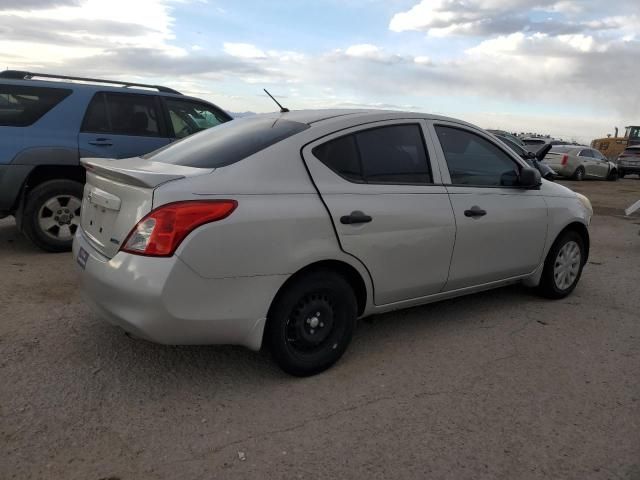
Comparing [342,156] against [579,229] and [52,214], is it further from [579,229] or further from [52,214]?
[52,214]

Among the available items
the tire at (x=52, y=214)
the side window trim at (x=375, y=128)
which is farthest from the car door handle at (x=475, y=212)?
the tire at (x=52, y=214)

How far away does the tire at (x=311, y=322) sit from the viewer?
3195 mm

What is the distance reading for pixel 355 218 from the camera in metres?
3.39

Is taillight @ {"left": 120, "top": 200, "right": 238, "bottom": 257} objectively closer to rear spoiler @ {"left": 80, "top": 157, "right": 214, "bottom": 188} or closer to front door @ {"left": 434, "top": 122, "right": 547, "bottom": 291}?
rear spoiler @ {"left": 80, "top": 157, "right": 214, "bottom": 188}

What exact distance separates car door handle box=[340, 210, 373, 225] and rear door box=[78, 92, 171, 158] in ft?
12.0

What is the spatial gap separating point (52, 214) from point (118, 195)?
3195 millimetres

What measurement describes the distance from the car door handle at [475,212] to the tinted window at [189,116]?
375 centimetres

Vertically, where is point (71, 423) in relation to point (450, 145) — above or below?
below

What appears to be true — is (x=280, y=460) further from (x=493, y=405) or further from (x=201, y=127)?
(x=201, y=127)

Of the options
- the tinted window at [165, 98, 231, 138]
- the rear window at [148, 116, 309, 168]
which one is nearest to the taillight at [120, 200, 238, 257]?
the rear window at [148, 116, 309, 168]

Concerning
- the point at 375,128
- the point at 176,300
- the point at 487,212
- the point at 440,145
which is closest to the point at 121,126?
the point at 375,128

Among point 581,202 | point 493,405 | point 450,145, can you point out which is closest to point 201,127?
Result: point 450,145

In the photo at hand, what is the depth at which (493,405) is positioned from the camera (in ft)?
10.4

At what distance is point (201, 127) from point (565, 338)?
463 centimetres
